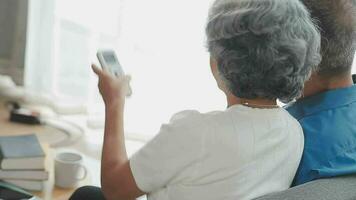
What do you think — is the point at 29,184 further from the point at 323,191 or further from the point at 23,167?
the point at 323,191

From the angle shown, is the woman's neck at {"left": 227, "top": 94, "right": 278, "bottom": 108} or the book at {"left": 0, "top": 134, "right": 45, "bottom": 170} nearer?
the woman's neck at {"left": 227, "top": 94, "right": 278, "bottom": 108}

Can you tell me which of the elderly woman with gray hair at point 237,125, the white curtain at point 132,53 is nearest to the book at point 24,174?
the elderly woman with gray hair at point 237,125

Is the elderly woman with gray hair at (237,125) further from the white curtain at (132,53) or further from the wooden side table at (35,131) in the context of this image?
the white curtain at (132,53)

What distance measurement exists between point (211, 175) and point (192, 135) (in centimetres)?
9

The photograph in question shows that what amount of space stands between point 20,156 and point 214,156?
0.57 m

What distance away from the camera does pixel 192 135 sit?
1.01 meters

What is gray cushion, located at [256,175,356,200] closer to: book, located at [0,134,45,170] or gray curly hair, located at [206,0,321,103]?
gray curly hair, located at [206,0,321,103]

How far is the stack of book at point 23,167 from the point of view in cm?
131

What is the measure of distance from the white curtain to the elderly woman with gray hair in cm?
80

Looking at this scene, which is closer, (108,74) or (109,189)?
(109,189)

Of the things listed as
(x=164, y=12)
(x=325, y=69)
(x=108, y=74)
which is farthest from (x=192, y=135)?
(x=164, y=12)

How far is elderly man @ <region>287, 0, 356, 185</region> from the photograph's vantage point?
1.17m

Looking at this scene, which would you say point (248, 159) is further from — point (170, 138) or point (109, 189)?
point (109, 189)

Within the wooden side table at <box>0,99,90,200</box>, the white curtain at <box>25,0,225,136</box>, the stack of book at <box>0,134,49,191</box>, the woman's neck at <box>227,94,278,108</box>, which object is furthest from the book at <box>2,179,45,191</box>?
the white curtain at <box>25,0,225,136</box>
